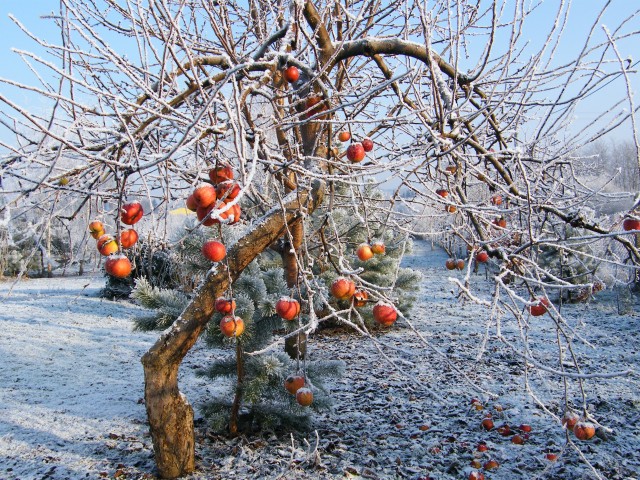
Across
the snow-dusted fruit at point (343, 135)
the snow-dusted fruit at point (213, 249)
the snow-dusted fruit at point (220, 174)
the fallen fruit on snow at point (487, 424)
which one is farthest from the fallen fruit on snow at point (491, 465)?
the snow-dusted fruit at point (220, 174)

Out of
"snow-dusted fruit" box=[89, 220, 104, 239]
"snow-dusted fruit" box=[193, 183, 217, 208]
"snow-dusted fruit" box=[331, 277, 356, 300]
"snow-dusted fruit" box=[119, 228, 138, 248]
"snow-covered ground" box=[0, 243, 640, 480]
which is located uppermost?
"snow-dusted fruit" box=[193, 183, 217, 208]

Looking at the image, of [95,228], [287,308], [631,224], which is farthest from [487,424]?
[95,228]

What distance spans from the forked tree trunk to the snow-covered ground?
44 centimetres

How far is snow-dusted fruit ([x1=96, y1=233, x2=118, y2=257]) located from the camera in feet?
5.62

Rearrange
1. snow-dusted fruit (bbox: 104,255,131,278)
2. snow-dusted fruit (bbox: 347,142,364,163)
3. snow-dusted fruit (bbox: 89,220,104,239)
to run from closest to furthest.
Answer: snow-dusted fruit (bbox: 104,255,131,278) → snow-dusted fruit (bbox: 89,220,104,239) → snow-dusted fruit (bbox: 347,142,364,163)

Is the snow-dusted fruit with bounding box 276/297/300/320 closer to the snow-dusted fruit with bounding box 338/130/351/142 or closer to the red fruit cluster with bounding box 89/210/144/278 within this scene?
the red fruit cluster with bounding box 89/210/144/278

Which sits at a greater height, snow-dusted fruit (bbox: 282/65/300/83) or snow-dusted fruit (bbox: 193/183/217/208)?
snow-dusted fruit (bbox: 282/65/300/83)

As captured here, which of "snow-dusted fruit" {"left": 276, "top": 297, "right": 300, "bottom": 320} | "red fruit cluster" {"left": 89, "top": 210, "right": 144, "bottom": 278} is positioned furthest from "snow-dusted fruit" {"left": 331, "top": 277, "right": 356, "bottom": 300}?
"red fruit cluster" {"left": 89, "top": 210, "right": 144, "bottom": 278}

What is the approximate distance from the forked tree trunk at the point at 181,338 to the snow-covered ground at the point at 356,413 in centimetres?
44

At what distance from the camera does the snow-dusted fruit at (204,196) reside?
147 cm

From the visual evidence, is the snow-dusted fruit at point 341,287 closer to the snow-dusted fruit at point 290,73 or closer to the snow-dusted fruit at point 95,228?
the snow-dusted fruit at point 95,228

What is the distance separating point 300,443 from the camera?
3648mm

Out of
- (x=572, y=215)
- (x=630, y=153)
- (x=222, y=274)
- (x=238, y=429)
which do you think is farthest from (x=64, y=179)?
(x=630, y=153)

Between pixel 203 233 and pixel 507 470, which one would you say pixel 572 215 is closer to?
pixel 507 470
